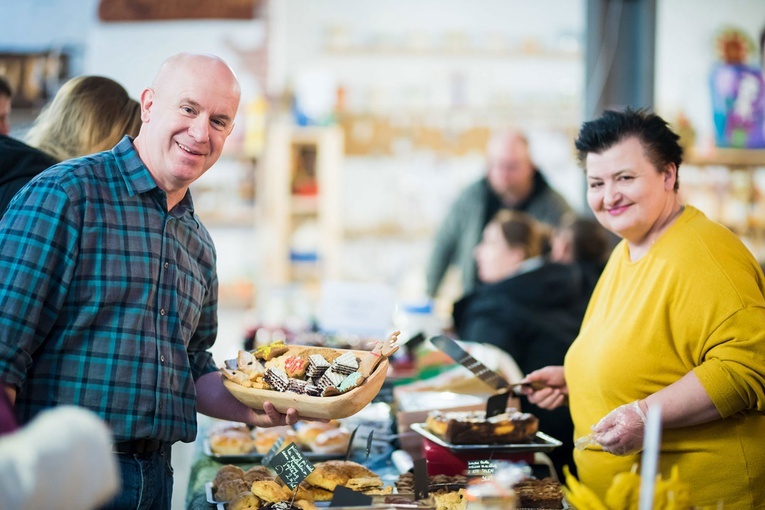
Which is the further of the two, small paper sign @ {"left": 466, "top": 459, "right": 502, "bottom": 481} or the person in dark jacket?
the person in dark jacket

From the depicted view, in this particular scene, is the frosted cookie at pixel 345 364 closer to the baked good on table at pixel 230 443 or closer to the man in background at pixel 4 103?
the baked good on table at pixel 230 443

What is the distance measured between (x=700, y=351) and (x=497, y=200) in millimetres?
4186

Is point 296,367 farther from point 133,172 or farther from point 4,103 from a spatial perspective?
point 4,103

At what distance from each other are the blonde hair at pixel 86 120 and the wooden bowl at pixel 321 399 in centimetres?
91

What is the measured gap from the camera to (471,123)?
7648 millimetres

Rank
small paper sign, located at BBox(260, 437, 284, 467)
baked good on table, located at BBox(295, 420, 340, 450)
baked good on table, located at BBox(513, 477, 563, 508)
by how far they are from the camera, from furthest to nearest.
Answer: baked good on table, located at BBox(295, 420, 340, 450), small paper sign, located at BBox(260, 437, 284, 467), baked good on table, located at BBox(513, 477, 563, 508)

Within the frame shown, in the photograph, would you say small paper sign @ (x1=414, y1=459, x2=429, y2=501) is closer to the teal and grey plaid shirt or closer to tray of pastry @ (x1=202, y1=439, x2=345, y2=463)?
the teal and grey plaid shirt

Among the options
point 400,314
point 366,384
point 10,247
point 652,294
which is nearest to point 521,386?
point 652,294

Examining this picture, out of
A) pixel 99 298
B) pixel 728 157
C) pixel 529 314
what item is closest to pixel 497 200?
pixel 529 314

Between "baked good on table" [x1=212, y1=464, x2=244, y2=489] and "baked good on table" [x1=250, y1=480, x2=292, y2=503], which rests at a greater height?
"baked good on table" [x1=250, y1=480, x2=292, y2=503]

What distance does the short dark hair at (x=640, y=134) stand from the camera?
2.17 metres

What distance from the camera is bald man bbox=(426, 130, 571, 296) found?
600 cm

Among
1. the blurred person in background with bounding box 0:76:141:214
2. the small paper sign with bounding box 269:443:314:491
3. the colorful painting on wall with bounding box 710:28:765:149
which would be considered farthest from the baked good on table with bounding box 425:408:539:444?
the colorful painting on wall with bounding box 710:28:765:149

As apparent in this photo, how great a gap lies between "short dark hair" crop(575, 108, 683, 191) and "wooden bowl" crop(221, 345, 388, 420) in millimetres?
795
